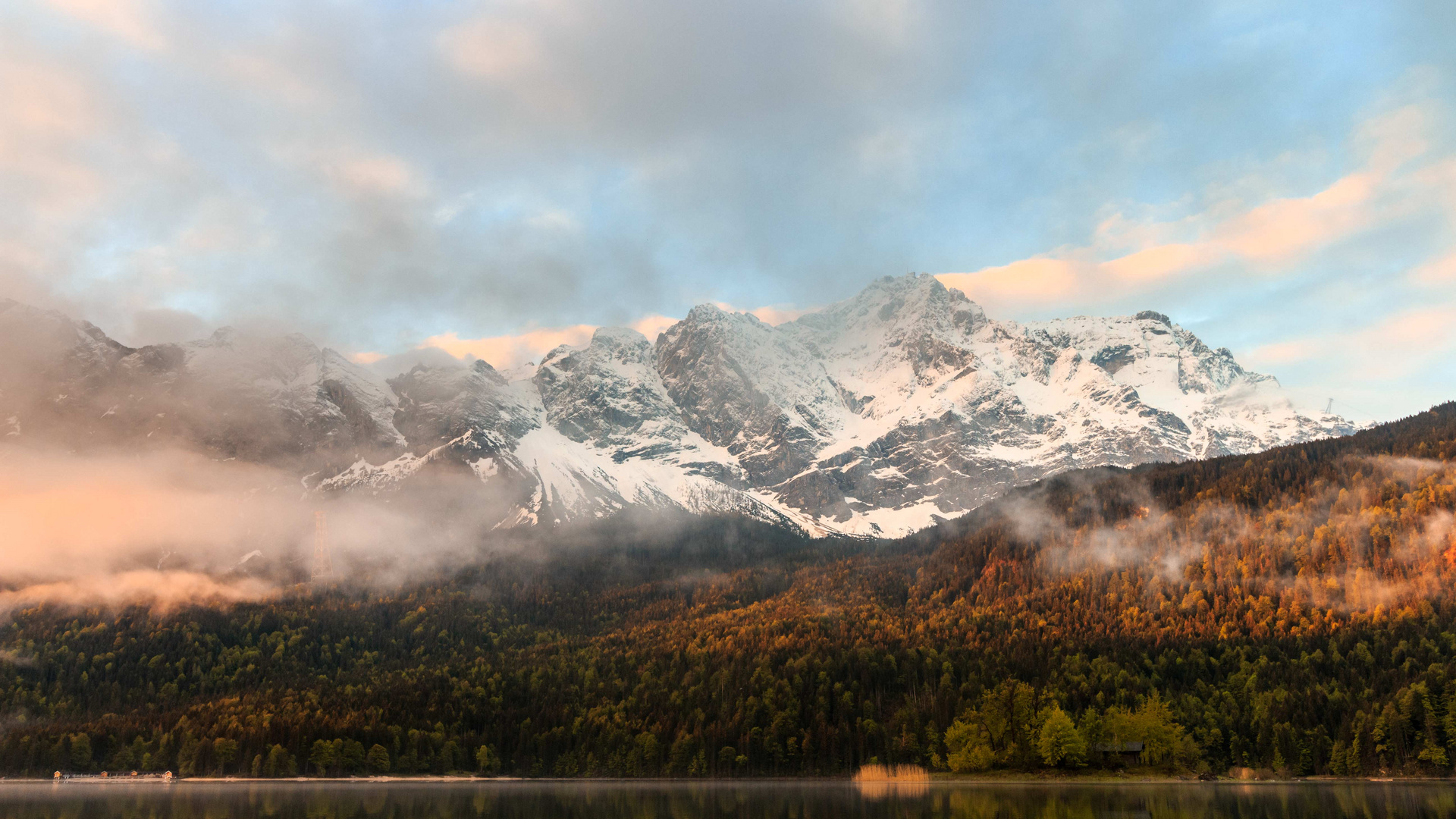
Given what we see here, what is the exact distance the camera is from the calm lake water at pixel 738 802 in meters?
94.1

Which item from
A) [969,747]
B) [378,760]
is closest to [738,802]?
[969,747]

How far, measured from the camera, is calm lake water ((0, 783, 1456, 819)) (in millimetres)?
94062

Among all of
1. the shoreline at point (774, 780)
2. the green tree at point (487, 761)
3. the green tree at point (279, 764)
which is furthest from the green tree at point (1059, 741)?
the green tree at point (279, 764)

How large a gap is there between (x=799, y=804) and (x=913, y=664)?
83.7 metres

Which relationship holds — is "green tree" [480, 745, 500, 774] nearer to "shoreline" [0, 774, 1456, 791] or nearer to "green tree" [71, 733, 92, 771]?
"shoreline" [0, 774, 1456, 791]

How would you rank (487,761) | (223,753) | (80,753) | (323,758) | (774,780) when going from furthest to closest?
(80,753) → (487,761) → (223,753) → (323,758) → (774,780)

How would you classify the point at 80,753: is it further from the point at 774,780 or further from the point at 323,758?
the point at 774,780

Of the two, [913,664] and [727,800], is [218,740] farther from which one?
[913,664]

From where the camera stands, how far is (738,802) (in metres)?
116

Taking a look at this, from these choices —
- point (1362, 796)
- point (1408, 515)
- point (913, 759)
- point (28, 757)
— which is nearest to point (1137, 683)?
point (913, 759)

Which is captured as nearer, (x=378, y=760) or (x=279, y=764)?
(x=279, y=764)

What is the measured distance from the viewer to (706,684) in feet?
631

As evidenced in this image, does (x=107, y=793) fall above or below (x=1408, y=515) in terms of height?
below

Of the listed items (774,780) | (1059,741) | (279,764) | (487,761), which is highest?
(1059,741)
